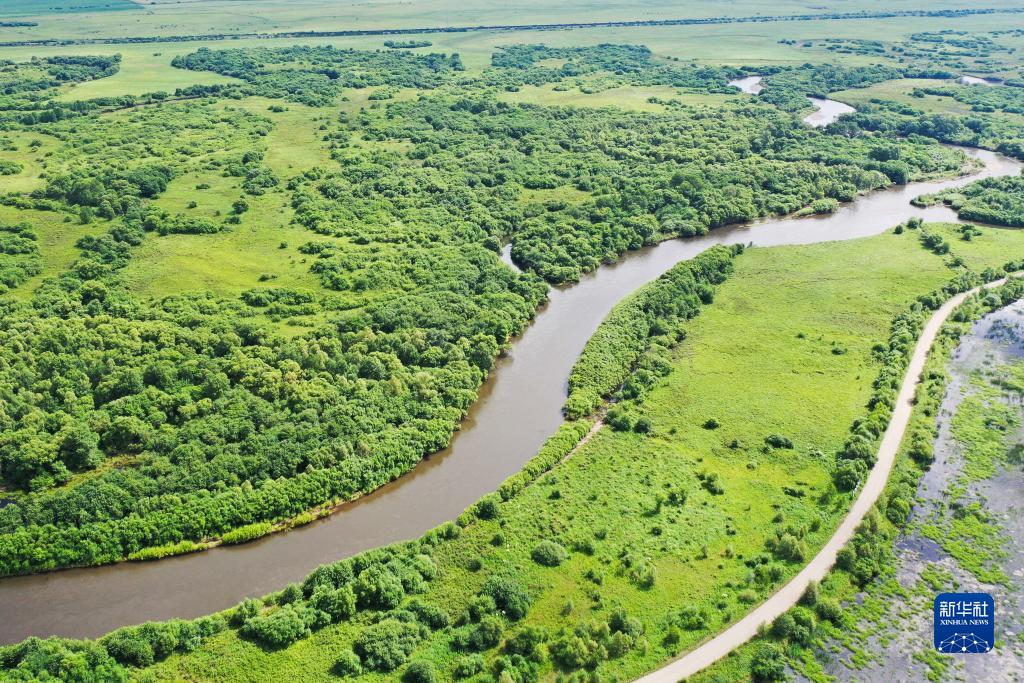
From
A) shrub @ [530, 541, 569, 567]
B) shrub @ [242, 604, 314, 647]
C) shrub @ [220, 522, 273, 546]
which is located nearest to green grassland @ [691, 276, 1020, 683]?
shrub @ [530, 541, 569, 567]

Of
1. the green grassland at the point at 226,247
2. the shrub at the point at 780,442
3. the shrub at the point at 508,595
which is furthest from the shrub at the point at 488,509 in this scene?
the green grassland at the point at 226,247

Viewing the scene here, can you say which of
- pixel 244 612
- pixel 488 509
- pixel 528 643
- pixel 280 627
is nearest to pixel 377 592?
pixel 280 627

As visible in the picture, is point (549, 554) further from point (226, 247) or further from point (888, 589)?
point (226, 247)

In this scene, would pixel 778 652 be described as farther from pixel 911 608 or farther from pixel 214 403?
pixel 214 403

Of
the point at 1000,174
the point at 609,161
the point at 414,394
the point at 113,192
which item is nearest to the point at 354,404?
the point at 414,394

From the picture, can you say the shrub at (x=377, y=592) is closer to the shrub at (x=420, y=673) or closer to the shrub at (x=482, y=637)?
the shrub at (x=482, y=637)
